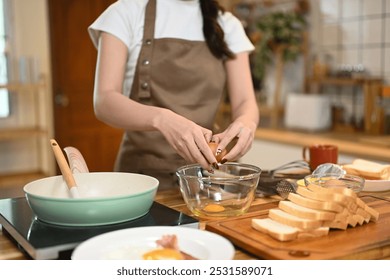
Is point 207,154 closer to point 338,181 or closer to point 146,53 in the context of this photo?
point 338,181

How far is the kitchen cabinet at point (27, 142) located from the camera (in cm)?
384

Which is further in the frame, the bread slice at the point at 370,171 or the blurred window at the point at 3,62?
the blurred window at the point at 3,62

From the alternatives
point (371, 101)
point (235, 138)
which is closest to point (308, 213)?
point (235, 138)

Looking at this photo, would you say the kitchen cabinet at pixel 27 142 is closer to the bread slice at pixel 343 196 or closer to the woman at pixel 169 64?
the woman at pixel 169 64

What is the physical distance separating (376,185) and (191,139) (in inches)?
20.2

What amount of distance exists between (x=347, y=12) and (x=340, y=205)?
2.49 meters

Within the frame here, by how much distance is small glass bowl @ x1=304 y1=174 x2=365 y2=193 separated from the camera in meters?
1.25

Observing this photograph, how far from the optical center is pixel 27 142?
13.0 feet

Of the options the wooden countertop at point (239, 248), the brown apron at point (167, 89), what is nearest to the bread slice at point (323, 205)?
the wooden countertop at point (239, 248)

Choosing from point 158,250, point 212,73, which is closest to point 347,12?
point 212,73

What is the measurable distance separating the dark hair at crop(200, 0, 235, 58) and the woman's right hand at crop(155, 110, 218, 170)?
52 cm

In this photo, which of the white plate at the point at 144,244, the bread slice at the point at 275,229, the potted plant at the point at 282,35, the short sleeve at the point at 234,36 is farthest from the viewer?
the potted plant at the point at 282,35

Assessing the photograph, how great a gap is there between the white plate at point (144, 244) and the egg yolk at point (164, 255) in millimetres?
19

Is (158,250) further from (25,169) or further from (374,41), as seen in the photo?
(25,169)
